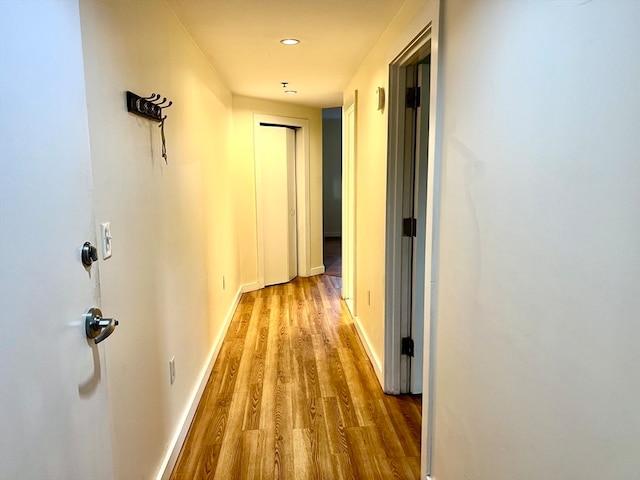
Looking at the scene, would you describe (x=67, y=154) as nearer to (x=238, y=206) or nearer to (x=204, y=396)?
(x=204, y=396)

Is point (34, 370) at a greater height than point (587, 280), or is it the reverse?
point (587, 280)

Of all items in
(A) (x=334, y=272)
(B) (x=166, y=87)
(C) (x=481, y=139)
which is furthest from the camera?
(A) (x=334, y=272)

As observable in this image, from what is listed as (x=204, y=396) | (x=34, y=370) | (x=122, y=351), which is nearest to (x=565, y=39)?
(x=34, y=370)

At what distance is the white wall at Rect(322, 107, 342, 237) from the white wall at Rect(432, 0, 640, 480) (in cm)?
708

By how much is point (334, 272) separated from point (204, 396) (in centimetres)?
341

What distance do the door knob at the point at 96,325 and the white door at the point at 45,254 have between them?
0.06ft

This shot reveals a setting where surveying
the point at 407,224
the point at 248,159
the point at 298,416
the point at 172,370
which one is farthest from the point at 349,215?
the point at 172,370

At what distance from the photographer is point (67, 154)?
907 mm

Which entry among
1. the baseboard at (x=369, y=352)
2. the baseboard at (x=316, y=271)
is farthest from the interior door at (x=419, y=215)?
the baseboard at (x=316, y=271)

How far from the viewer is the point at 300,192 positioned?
5.32 metres

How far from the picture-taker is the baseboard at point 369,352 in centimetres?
273

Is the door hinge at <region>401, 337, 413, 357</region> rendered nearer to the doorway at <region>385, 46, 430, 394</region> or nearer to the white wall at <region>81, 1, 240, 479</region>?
the doorway at <region>385, 46, 430, 394</region>

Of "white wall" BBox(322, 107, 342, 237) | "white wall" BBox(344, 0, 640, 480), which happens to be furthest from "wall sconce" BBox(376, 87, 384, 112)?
"white wall" BBox(322, 107, 342, 237)

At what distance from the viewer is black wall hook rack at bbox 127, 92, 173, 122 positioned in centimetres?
152
